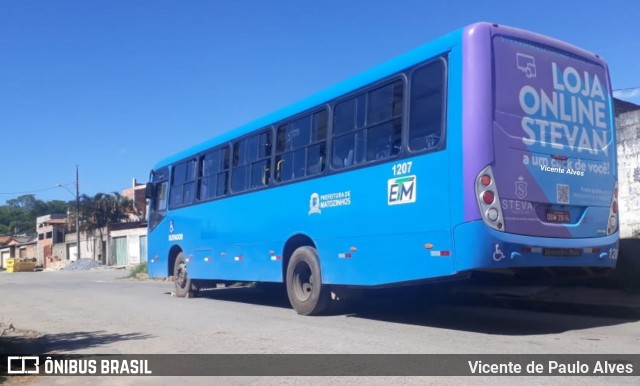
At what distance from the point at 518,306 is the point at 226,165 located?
654 centimetres

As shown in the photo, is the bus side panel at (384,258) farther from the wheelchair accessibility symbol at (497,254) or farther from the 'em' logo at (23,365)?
the 'em' logo at (23,365)

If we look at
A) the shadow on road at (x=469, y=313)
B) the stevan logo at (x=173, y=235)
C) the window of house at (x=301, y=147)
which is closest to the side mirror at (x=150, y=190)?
the stevan logo at (x=173, y=235)

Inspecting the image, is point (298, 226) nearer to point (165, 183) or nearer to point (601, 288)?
point (601, 288)

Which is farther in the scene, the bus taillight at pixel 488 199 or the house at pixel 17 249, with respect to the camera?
the house at pixel 17 249

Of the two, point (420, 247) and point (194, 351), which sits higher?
point (420, 247)

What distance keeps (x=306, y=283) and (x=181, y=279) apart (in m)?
5.91

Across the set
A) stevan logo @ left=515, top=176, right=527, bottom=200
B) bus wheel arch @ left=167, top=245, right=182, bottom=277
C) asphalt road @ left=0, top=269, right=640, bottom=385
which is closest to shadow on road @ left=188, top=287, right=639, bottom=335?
asphalt road @ left=0, top=269, right=640, bottom=385

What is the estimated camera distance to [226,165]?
13703 mm

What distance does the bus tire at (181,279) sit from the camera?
1566 cm

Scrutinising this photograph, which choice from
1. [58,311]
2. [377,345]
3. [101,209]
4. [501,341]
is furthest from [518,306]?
[101,209]

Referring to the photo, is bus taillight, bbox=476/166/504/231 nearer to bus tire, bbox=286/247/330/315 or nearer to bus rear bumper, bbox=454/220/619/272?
bus rear bumper, bbox=454/220/619/272

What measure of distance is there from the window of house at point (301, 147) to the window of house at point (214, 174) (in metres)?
2.40

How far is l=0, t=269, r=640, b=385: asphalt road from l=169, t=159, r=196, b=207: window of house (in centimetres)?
315

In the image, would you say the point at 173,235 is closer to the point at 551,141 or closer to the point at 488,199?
the point at 488,199
